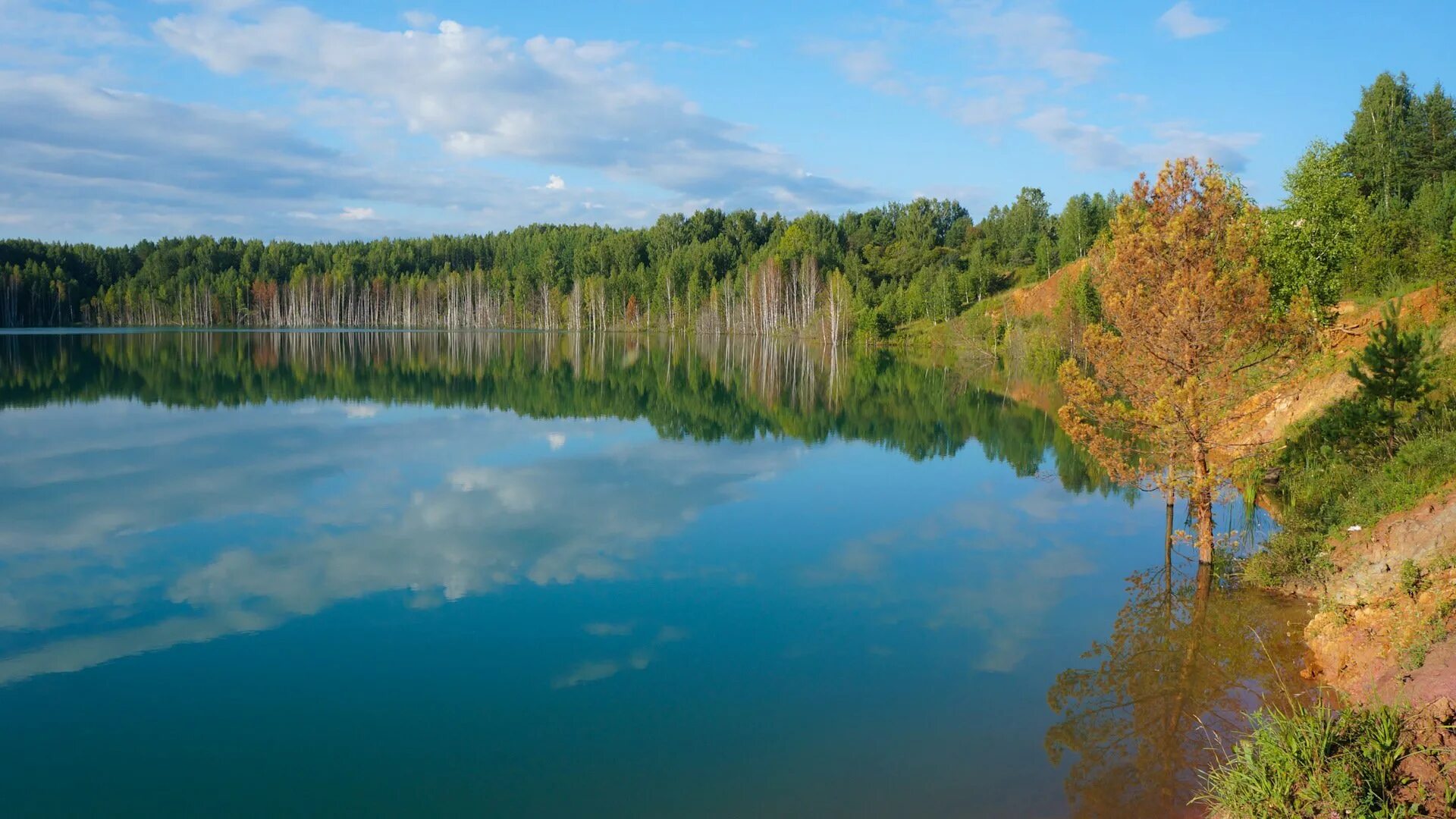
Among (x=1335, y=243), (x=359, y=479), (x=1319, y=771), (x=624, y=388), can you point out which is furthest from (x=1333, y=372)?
(x=624, y=388)

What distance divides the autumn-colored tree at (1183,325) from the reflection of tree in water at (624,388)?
8.21 meters

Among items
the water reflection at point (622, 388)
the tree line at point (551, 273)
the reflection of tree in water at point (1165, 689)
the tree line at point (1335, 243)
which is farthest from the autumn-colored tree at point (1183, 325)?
the tree line at point (551, 273)

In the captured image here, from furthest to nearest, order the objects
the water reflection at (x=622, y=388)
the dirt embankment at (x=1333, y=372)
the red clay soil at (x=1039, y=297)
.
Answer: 1. the red clay soil at (x=1039, y=297)
2. the water reflection at (x=622, y=388)
3. the dirt embankment at (x=1333, y=372)

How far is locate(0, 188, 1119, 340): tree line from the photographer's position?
120 m

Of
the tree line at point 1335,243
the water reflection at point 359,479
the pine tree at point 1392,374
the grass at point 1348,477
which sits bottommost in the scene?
the water reflection at point 359,479

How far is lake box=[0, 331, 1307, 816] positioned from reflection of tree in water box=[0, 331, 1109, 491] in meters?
4.79

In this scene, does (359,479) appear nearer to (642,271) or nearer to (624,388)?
(624,388)

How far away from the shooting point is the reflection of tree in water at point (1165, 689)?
26.6 ft

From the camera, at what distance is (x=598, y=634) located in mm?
11633

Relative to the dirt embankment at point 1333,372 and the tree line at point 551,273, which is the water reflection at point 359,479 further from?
the tree line at point 551,273

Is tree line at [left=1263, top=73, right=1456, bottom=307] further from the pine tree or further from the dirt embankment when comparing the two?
the pine tree

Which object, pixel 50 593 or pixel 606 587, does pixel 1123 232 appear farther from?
pixel 50 593

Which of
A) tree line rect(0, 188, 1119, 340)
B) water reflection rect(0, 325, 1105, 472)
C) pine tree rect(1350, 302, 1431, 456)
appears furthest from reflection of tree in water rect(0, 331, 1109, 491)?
tree line rect(0, 188, 1119, 340)

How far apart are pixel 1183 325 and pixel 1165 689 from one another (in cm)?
573
